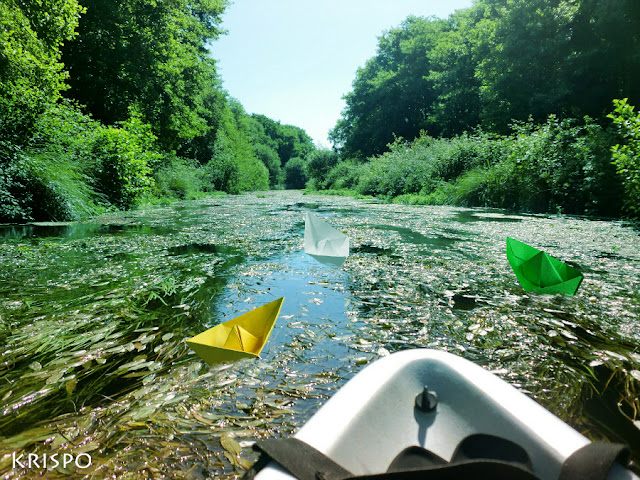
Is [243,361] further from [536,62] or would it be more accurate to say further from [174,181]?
[536,62]

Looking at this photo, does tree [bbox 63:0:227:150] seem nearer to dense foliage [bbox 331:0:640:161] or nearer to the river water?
the river water

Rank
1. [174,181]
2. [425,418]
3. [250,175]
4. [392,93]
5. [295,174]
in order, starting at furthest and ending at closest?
[295,174] → [250,175] → [392,93] → [174,181] → [425,418]

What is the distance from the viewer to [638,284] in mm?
2871

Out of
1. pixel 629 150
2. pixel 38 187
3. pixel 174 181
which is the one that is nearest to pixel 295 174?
pixel 174 181

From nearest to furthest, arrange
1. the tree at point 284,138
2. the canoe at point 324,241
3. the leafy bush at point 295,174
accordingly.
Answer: the canoe at point 324,241
the leafy bush at point 295,174
the tree at point 284,138

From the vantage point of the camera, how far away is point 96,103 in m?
12.6

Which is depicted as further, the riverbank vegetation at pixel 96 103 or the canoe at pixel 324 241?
the riverbank vegetation at pixel 96 103

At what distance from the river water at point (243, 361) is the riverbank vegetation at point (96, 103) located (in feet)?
9.90

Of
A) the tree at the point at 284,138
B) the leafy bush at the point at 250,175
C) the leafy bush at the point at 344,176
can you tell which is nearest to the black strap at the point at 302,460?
the leafy bush at the point at 344,176

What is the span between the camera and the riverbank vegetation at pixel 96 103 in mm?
6309

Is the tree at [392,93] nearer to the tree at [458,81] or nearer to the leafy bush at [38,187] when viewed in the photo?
the tree at [458,81]

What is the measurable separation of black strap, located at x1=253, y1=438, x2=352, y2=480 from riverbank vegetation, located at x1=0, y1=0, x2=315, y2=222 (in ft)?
23.4

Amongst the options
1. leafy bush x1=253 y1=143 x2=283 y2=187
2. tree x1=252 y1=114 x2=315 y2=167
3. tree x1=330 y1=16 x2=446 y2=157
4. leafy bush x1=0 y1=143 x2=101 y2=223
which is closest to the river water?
leafy bush x1=0 y1=143 x2=101 y2=223

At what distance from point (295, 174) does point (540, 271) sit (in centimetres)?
5151
